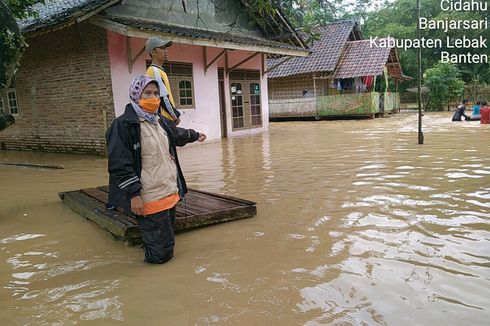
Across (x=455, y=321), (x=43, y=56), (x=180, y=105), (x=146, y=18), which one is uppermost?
(x=146, y=18)

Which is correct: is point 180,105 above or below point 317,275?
above

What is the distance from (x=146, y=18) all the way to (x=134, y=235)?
8.56 meters

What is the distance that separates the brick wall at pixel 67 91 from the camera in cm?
1009

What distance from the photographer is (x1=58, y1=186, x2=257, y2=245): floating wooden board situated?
151 inches

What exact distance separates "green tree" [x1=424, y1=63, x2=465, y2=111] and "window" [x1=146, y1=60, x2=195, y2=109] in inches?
710

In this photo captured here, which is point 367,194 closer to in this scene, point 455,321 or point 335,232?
point 335,232

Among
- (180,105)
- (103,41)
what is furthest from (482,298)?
(180,105)

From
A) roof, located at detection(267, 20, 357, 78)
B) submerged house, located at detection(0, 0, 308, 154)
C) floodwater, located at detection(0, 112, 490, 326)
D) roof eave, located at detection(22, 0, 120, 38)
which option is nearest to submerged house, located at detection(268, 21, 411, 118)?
roof, located at detection(267, 20, 357, 78)

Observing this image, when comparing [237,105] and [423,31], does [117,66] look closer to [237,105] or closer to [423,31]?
[237,105]

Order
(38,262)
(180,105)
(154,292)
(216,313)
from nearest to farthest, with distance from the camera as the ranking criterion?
(216,313) < (154,292) < (38,262) < (180,105)

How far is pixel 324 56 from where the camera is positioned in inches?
856

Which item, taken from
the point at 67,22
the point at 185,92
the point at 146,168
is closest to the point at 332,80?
the point at 185,92

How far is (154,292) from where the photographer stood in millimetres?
2875

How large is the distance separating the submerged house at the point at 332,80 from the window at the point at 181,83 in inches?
372
